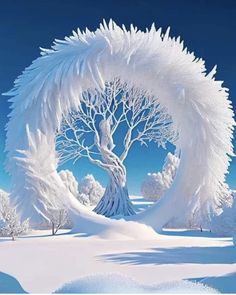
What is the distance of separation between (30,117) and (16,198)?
2.13 meters

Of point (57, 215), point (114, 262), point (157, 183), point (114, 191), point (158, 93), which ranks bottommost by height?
point (114, 262)

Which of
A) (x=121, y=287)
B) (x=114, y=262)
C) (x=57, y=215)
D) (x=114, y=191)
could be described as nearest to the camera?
(x=121, y=287)

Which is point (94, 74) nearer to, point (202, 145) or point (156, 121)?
point (156, 121)

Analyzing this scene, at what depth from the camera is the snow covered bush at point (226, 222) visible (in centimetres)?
1085

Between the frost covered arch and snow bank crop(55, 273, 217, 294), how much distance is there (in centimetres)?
570

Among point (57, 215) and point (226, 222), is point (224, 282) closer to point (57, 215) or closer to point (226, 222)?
point (226, 222)

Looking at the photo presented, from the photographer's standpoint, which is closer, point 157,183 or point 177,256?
point 177,256

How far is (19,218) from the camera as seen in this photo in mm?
11453

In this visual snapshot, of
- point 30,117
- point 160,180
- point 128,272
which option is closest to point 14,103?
point 30,117

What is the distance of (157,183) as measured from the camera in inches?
879

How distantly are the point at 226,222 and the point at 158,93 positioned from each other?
382 cm

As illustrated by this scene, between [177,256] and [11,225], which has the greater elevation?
[11,225]

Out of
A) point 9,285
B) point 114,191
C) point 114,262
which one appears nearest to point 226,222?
point 114,191

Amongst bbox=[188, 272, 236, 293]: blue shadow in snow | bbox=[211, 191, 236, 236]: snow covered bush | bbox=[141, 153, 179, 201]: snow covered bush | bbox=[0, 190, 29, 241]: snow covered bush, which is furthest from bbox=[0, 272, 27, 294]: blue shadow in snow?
bbox=[141, 153, 179, 201]: snow covered bush
